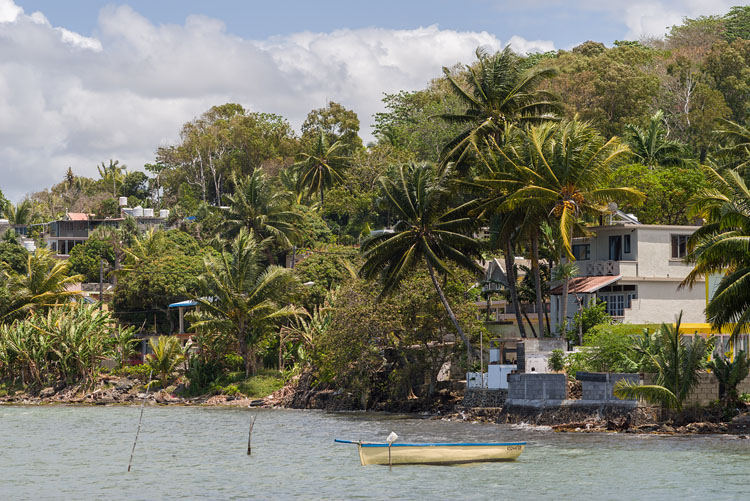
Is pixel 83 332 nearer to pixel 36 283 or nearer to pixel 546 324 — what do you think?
pixel 36 283

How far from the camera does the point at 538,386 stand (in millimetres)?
45188

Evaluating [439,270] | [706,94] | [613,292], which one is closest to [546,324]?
[613,292]

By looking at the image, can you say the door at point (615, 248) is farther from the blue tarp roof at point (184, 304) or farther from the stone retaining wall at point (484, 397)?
the blue tarp roof at point (184, 304)

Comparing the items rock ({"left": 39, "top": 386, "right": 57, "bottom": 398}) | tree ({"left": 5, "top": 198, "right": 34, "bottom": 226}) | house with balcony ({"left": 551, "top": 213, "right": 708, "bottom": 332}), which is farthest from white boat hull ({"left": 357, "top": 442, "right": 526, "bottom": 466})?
tree ({"left": 5, "top": 198, "right": 34, "bottom": 226})

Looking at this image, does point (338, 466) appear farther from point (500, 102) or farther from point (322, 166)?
point (322, 166)

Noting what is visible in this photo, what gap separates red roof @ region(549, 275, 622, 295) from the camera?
2083 inches

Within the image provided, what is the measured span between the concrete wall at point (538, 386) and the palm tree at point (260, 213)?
4213 cm

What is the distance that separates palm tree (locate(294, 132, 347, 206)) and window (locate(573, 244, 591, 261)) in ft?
151

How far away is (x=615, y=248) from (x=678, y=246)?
341 cm

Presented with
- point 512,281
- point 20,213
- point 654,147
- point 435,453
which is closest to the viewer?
point 435,453

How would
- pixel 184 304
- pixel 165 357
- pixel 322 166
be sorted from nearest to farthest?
pixel 165 357 → pixel 184 304 → pixel 322 166

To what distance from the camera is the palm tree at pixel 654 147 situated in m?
74.4

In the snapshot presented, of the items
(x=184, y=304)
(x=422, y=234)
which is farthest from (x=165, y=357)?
(x=422, y=234)

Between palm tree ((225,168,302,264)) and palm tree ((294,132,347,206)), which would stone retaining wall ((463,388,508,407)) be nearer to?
palm tree ((225,168,302,264))
